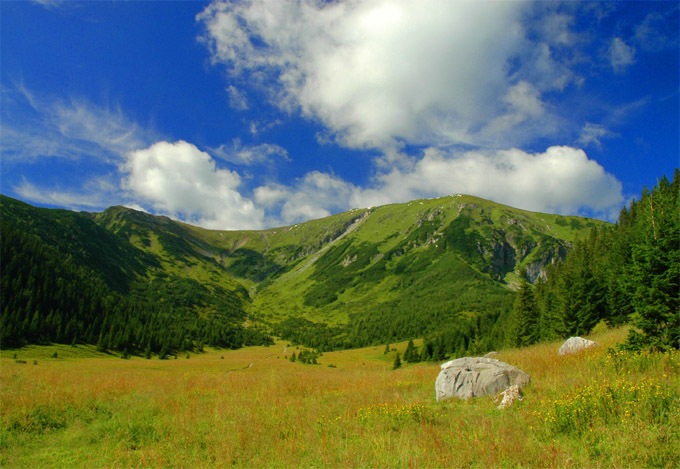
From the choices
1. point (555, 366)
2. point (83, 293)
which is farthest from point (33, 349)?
point (555, 366)

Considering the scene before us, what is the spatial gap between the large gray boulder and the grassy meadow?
20.9 inches

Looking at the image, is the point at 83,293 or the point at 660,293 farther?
the point at 83,293

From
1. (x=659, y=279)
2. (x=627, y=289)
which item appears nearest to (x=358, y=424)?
(x=659, y=279)

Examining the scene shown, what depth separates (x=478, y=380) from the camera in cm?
1274

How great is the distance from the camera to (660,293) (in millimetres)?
19469

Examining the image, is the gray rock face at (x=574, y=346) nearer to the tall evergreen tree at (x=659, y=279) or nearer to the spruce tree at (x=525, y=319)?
the tall evergreen tree at (x=659, y=279)

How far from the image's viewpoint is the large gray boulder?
1241cm

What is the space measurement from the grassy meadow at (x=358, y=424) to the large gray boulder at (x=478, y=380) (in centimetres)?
53

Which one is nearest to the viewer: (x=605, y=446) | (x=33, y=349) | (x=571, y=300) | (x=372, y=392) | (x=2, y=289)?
(x=605, y=446)

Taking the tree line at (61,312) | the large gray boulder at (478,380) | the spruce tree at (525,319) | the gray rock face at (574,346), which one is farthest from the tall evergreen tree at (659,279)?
the tree line at (61,312)

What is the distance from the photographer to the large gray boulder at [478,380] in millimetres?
12406

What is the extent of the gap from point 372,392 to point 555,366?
7.68 m

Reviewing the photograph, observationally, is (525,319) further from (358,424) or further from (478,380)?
(358,424)

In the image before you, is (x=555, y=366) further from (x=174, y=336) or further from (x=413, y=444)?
(x=174, y=336)
